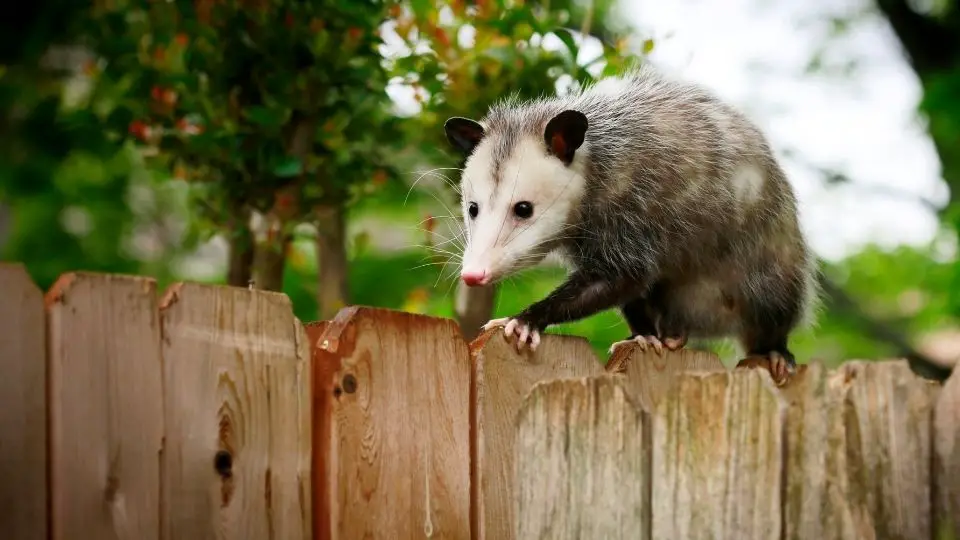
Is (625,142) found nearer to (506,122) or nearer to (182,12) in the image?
(506,122)

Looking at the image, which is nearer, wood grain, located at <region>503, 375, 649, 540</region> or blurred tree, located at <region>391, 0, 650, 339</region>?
wood grain, located at <region>503, 375, 649, 540</region>

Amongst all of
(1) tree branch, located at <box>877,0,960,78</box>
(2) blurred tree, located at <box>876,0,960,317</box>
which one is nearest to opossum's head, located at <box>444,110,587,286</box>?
(2) blurred tree, located at <box>876,0,960,317</box>

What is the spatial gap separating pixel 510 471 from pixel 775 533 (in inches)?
27.0

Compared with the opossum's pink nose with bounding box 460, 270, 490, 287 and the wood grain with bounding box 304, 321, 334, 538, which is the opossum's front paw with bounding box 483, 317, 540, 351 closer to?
the opossum's pink nose with bounding box 460, 270, 490, 287

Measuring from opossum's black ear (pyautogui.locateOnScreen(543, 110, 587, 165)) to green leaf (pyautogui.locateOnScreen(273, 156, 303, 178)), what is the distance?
1.98ft

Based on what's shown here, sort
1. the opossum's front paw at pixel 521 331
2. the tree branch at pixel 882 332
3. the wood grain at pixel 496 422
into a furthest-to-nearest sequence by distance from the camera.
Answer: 1. the tree branch at pixel 882 332
2. the opossum's front paw at pixel 521 331
3. the wood grain at pixel 496 422

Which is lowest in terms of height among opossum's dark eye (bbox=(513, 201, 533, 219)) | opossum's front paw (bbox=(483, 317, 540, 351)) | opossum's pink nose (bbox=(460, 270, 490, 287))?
opossum's front paw (bbox=(483, 317, 540, 351))

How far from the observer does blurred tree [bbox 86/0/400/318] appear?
270 centimetres

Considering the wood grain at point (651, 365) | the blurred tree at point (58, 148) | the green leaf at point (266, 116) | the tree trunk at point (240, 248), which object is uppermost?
the blurred tree at point (58, 148)

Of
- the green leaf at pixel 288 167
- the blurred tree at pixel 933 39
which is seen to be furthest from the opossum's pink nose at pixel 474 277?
the blurred tree at pixel 933 39

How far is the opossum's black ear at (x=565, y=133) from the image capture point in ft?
7.73

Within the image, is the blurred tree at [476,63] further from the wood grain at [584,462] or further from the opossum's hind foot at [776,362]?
the wood grain at [584,462]

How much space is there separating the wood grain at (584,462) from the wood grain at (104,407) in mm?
537

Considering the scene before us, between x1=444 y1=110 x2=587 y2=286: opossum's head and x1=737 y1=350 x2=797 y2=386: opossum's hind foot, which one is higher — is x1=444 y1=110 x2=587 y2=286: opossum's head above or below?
above
